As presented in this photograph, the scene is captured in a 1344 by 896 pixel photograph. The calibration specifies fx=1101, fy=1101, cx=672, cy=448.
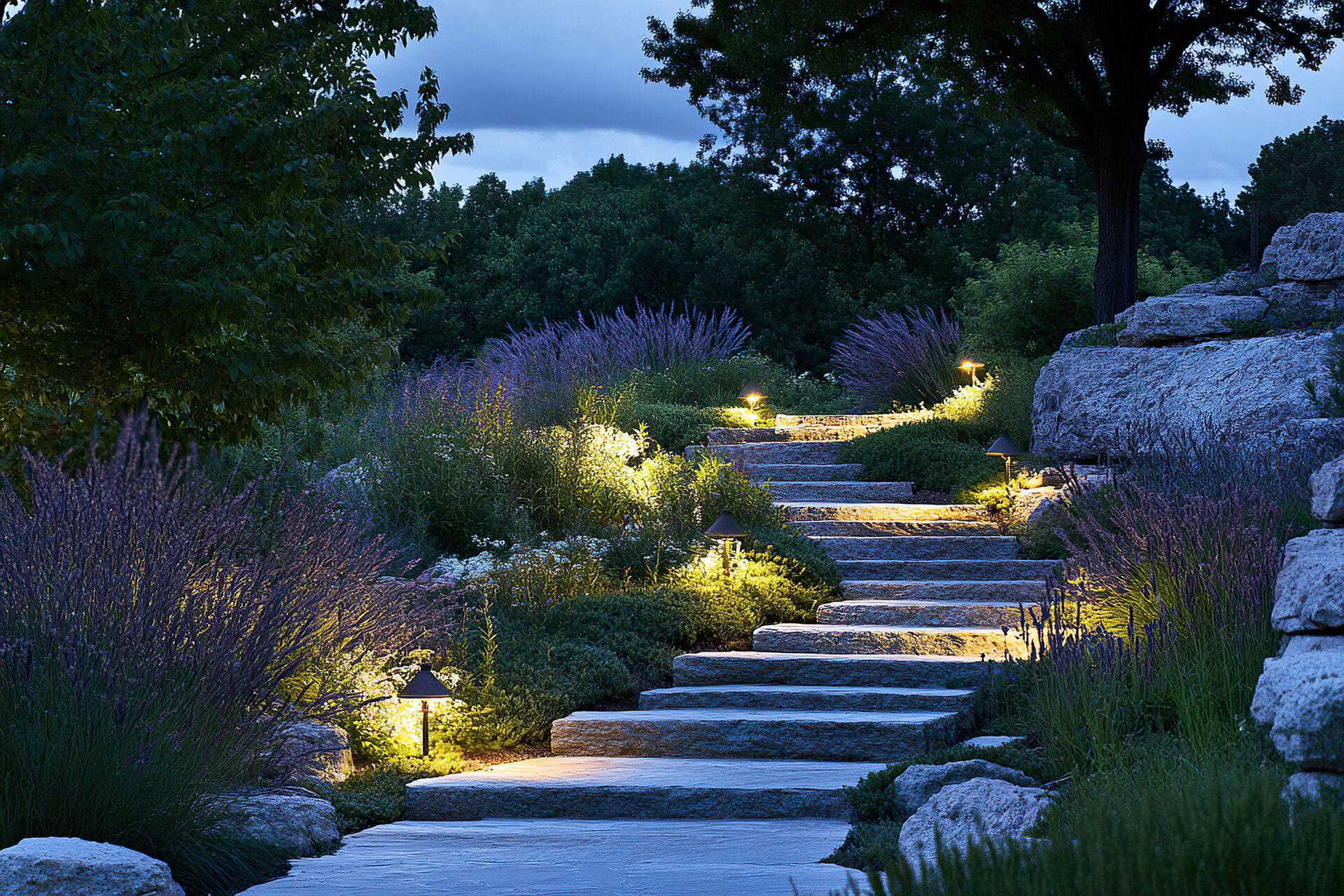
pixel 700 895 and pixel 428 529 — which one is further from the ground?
pixel 428 529

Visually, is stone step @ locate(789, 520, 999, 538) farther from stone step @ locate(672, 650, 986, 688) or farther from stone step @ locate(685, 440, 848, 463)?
Result: stone step @ locate(672, 650, 986, 688)

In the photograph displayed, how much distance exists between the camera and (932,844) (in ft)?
11.3

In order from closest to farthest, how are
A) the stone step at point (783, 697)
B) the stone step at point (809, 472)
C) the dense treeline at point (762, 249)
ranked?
the stone step at point (783, 697)
the stone step at point (809, 472)
the dense treeline at point (762, 249)

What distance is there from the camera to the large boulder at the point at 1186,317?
823 cm

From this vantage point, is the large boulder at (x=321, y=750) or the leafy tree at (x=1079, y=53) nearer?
the large boulder at (x=321, y=750)

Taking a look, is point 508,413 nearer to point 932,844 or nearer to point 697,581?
point 697,581

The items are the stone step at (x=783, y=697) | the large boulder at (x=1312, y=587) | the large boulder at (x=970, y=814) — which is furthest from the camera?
the stone step at (x=783, y=697)

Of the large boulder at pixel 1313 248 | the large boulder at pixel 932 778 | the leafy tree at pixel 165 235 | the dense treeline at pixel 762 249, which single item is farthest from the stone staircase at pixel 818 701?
the dense treeline at pixel 762 249

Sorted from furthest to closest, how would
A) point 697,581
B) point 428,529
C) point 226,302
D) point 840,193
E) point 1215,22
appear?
point 840,193, point 1215,22, point 428,529, point 697,581, point 226,302

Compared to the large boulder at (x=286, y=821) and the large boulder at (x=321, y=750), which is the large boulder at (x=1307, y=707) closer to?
the large boulder at (x=286, y=821)

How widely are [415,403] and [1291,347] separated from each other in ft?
22.1

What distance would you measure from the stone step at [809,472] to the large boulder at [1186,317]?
2.85 metres

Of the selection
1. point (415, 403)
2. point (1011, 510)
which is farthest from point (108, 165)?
point (1011, 510)

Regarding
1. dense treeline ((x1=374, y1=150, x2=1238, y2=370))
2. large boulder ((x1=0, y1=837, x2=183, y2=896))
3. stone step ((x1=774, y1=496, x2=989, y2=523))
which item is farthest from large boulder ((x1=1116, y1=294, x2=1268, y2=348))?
dense treeline ((x1=374, y1=150, x2=1238, y2=370))
